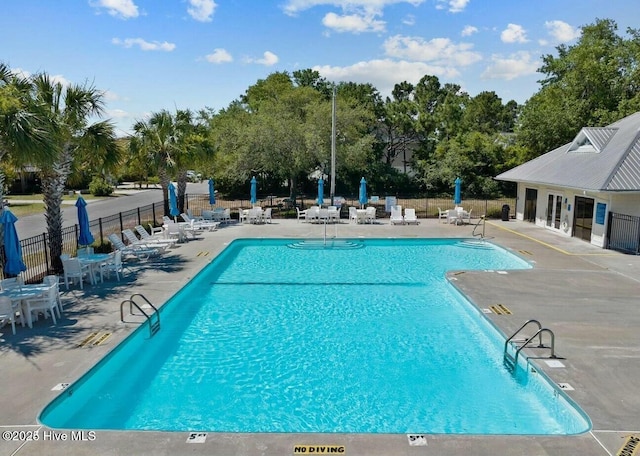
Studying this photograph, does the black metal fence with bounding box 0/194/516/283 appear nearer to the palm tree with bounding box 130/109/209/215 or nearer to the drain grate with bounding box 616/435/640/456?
the palm tree with bounding box 130/109/209/215

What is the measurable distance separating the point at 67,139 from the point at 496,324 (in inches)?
506

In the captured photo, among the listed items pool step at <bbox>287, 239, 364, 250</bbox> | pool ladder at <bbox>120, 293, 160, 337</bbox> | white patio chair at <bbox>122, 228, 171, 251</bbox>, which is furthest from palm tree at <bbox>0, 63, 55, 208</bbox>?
pool step at <bbox>287, 239, 364, 250</bbox>

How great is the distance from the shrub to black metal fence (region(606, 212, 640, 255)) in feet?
135

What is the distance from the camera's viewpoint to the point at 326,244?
1988 cm

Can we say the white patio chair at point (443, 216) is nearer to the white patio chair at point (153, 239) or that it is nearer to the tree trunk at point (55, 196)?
the white patio chair at point (153, 239)

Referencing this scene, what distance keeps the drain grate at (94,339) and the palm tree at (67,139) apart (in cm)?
596

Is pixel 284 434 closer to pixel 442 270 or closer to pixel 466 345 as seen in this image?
pixel 466 345

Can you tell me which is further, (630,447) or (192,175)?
(192,175)

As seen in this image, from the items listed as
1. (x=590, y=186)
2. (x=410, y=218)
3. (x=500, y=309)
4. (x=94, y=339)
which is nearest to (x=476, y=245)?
(x=590, y=186)

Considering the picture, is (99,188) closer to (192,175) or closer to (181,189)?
(192,175)

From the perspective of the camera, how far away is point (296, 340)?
33.0ft

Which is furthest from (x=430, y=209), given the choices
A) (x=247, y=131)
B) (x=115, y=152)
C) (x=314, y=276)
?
(x=115, y=152)

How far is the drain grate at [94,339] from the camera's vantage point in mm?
8695

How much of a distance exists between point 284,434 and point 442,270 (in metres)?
11.2
